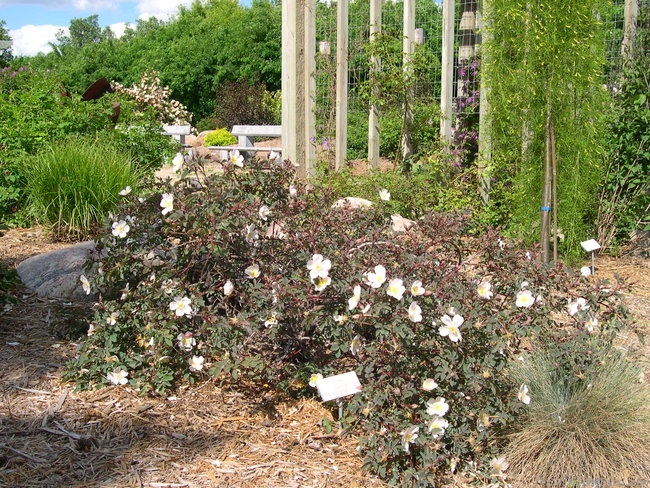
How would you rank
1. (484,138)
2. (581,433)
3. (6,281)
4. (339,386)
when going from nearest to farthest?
(339,386), (581,433), (6,281), (484,138)

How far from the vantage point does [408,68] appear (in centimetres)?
680

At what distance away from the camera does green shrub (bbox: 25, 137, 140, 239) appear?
19.0 ft

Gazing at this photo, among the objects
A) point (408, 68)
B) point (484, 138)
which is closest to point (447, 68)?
point (408, 68)

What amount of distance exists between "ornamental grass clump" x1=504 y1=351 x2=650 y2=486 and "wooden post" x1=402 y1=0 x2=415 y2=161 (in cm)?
413

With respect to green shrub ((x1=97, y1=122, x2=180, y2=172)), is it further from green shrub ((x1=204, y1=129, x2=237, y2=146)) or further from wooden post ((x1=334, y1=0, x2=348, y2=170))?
green shrub ((x1=204, y1=129, x2=237, y2=146))

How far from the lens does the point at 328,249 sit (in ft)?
10.4

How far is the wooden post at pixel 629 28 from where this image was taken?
5.75 metres

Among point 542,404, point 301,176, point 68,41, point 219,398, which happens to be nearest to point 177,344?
point 219,398

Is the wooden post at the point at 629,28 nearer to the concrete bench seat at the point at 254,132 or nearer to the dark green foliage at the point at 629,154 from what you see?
the dark green foliage at the point at 629,154

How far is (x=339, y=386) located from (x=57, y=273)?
2.71 metres

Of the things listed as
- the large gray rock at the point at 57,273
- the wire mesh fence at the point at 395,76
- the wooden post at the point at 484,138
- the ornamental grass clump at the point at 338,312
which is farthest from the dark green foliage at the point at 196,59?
the ornamental grass clump at the point at 338,312

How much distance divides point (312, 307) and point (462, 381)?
25.6 inches

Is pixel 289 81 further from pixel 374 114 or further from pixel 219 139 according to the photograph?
pixel 219 139

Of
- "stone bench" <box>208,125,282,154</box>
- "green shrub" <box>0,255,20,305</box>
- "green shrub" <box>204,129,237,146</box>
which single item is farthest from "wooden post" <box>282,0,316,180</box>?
"green shrub" <box>204,129,237,146</box>
